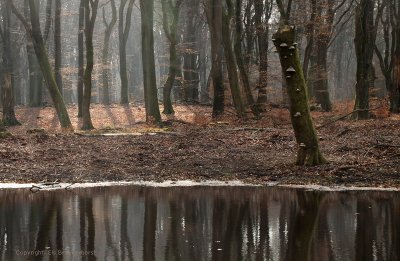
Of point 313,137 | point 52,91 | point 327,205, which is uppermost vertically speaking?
point 52,91

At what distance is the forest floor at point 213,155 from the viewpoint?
543 inches

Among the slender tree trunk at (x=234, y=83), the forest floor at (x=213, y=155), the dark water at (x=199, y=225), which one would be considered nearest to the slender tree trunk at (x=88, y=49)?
the forest floor at (x=213, y=155)

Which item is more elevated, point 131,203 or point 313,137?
point 313,137

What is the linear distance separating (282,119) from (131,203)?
15.4 m

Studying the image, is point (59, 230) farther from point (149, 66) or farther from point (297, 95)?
point (149, 66)

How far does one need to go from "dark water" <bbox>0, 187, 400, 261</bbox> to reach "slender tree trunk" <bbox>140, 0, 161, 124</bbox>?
14514 millimetres

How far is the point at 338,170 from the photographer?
44.8 feet

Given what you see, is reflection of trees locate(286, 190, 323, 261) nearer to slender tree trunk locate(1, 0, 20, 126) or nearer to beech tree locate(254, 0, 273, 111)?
beech tree locate(254, 0, 273, 111)

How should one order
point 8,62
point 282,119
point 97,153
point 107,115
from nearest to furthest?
point 97,153 → point 282,119 → point 8,62 → point 107,115

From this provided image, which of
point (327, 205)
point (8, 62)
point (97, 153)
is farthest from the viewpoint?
point (8, 62)

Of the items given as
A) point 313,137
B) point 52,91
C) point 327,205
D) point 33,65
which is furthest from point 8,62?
point 327,205

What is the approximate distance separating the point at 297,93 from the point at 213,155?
411 cm

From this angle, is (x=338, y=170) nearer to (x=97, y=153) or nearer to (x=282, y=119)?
(x=97, y=153)

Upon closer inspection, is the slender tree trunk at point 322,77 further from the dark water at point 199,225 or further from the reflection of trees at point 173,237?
the reflection of trees at point 173,237
